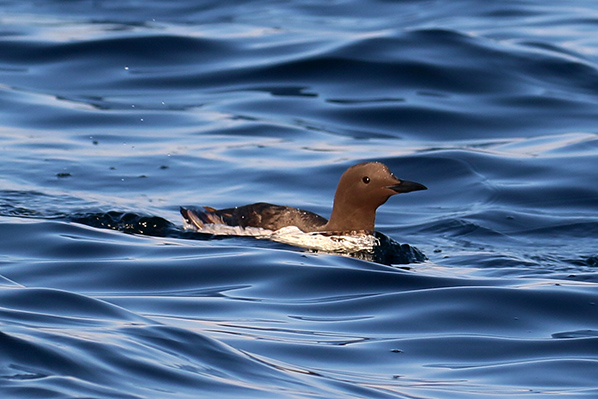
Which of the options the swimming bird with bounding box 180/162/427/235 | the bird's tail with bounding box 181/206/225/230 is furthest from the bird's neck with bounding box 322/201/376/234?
the bird's tail with bounding box 181/206/225/230

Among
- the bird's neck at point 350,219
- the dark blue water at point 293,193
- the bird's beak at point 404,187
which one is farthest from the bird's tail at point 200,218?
the bird's beak at point 404,187

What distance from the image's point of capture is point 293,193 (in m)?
12.7

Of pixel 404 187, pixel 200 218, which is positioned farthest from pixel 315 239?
pixel 200 218

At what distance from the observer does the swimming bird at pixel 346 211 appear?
9.83m

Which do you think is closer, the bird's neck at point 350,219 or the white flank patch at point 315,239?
the white flank patch at point 315,239

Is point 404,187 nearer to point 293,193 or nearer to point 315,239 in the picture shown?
point 315,239

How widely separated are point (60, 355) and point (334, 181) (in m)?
8.29

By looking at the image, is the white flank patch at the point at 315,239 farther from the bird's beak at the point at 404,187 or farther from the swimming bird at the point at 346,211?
the bird's beak at the point at 404,187

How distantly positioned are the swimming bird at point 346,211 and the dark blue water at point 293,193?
0.31 meters

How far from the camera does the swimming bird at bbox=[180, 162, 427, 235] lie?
9.83 metres

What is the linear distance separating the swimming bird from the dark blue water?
1.03ft

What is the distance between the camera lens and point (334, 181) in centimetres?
1319

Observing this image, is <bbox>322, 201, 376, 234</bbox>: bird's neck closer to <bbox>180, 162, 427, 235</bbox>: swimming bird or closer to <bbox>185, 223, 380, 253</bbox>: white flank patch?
<bbox>180, 162, 427, 235</bbox>: swimming bird

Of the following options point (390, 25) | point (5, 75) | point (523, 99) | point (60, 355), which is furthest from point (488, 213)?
point (390, 25)
